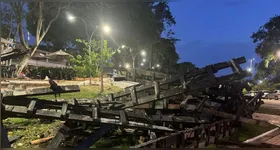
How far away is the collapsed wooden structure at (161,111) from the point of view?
15.2ft

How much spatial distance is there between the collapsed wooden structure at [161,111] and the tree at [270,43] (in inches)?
1103

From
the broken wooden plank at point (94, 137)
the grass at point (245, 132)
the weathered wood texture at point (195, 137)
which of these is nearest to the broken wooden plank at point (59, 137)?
the broken wooden plank at point (94, 137)

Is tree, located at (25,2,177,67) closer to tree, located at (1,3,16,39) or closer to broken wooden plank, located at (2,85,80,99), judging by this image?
tree, located at (1,3,16,39)

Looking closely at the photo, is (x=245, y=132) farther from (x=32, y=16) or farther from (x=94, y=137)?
(x=32, y=16)

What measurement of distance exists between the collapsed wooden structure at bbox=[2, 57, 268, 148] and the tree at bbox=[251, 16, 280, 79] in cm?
2801

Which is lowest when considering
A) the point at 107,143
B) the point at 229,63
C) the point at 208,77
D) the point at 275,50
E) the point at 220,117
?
the point at 107,143

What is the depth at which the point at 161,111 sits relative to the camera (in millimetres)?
8773

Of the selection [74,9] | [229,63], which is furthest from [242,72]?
[74,9]

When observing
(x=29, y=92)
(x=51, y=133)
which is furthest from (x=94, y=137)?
(x=51, y=133)

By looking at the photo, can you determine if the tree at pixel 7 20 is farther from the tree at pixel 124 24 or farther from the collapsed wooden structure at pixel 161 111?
the collapsed wooden structure at pixel 161 111

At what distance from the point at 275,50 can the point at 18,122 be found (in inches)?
1394

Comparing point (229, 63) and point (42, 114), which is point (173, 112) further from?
point (42, 114)

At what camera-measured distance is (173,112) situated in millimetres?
8906

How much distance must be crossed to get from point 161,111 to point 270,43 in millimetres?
33729
